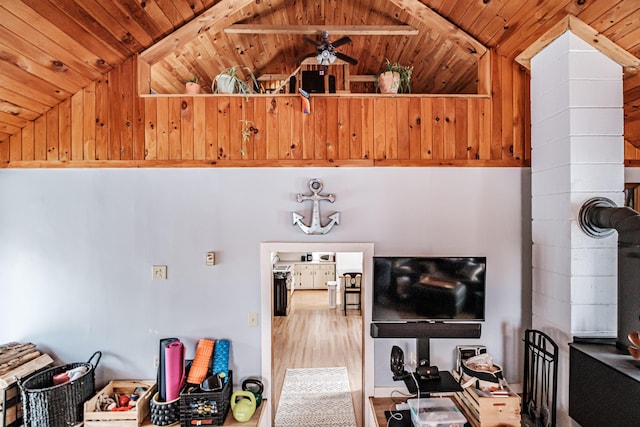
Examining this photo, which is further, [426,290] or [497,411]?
[426,290]

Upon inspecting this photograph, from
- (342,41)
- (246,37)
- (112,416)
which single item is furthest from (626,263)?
(246,37)

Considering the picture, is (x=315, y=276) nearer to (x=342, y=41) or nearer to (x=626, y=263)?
(x=342, y=41)

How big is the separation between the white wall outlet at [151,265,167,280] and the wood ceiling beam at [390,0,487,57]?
117 inches

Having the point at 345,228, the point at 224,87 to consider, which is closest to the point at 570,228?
the point at 345,228

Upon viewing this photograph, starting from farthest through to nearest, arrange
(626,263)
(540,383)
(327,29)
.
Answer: (327,29) → (540,383) → (626,263)

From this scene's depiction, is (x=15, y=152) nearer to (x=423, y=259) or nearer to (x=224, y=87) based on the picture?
(x=224, y=87)

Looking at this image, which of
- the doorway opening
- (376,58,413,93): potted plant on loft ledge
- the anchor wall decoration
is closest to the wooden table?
the doorway opening

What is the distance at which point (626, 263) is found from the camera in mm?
1929

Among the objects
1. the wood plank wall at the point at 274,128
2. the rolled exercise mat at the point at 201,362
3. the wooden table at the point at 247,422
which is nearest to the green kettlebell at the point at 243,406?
the wooden table at the point at 247,422

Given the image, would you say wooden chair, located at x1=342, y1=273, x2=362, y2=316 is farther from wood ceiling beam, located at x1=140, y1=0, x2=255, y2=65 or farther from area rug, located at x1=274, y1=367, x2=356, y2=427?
wood ceiling beam, located at x1=140, y1=0, x2=255, y2=65

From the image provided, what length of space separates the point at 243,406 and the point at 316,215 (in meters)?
1.61

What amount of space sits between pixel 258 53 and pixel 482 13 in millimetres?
2474

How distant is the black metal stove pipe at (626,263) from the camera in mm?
1867

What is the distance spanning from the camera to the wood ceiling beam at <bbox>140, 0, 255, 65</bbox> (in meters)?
2.70
